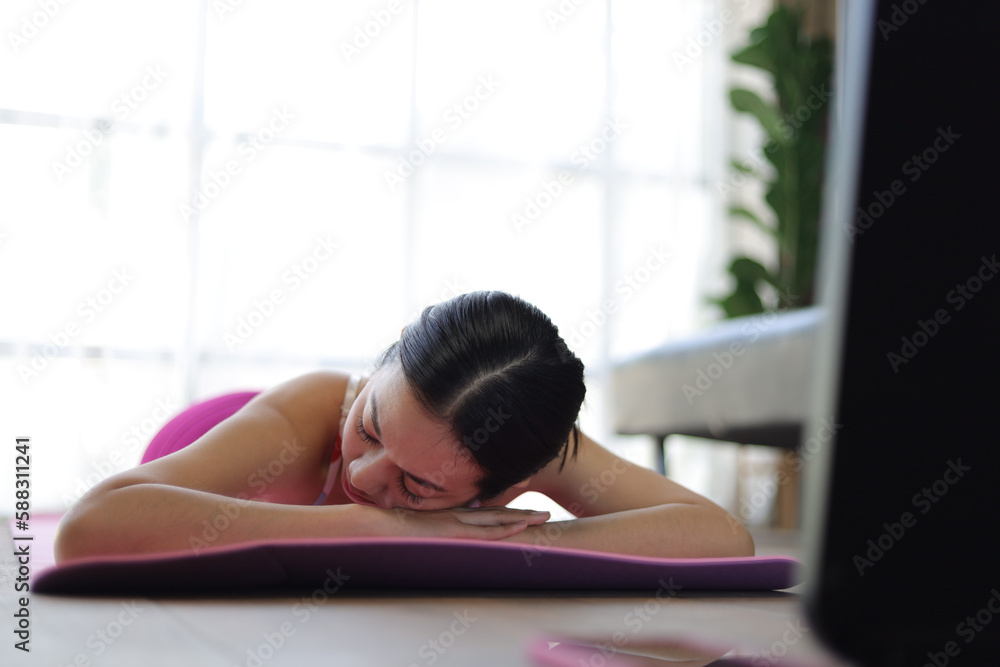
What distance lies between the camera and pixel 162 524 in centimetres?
104

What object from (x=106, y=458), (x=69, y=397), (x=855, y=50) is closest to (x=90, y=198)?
(x=69, y=397)

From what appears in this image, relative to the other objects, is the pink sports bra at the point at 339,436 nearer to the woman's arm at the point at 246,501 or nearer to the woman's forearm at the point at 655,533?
the woman's arm at the point at 246,501

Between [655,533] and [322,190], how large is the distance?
104 inches

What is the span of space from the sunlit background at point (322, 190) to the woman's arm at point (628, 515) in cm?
223

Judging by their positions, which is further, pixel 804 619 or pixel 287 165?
pixel 287 165

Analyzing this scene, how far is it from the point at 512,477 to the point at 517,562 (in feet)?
0.38

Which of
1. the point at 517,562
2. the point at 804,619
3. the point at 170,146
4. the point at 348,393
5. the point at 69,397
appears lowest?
the point at 69,397

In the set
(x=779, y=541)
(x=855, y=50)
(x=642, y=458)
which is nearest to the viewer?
(x=855, y=50)

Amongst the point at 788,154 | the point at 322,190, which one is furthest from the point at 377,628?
the point at 788,154

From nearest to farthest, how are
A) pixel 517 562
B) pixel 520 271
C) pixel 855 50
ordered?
pixel 855 50
pixel 517 562
pixel 520 271

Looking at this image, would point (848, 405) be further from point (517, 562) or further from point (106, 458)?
point (106, 458)

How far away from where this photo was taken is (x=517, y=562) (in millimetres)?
1099

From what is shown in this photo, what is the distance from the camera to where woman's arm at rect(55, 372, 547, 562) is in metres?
1.04

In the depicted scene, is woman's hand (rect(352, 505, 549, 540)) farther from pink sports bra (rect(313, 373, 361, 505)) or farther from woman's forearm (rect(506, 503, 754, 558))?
pink sports bra (rect(313, 373, 361, 505))
